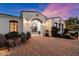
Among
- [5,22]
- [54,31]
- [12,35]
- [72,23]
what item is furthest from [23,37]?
[72,23]

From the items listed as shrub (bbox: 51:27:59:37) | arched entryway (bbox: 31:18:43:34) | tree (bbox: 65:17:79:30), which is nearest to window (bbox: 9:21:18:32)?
arched entryway (bbox: 31:18:43:34)

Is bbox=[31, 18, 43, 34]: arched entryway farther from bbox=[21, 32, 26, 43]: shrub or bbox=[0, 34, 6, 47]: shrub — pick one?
bbox=[0, 34, 6, 47]: shrub

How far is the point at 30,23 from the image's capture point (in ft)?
11.0

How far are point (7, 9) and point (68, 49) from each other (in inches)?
50.3

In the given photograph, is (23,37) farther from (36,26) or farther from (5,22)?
(5,22)

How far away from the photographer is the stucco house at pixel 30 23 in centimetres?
327

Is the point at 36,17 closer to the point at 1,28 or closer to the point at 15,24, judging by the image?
the point at 15,24

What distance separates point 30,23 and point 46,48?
53cm

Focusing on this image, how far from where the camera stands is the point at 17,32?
3.32 metres

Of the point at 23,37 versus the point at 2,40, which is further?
the point at 23,37

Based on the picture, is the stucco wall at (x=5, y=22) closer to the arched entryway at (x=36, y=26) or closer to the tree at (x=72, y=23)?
the arched entryway at (x=36, y=26)

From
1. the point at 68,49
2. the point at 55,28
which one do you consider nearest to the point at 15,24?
the point at 55,28

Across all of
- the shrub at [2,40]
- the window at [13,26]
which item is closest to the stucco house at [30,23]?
the window at [13,26]

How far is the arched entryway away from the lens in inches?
132
